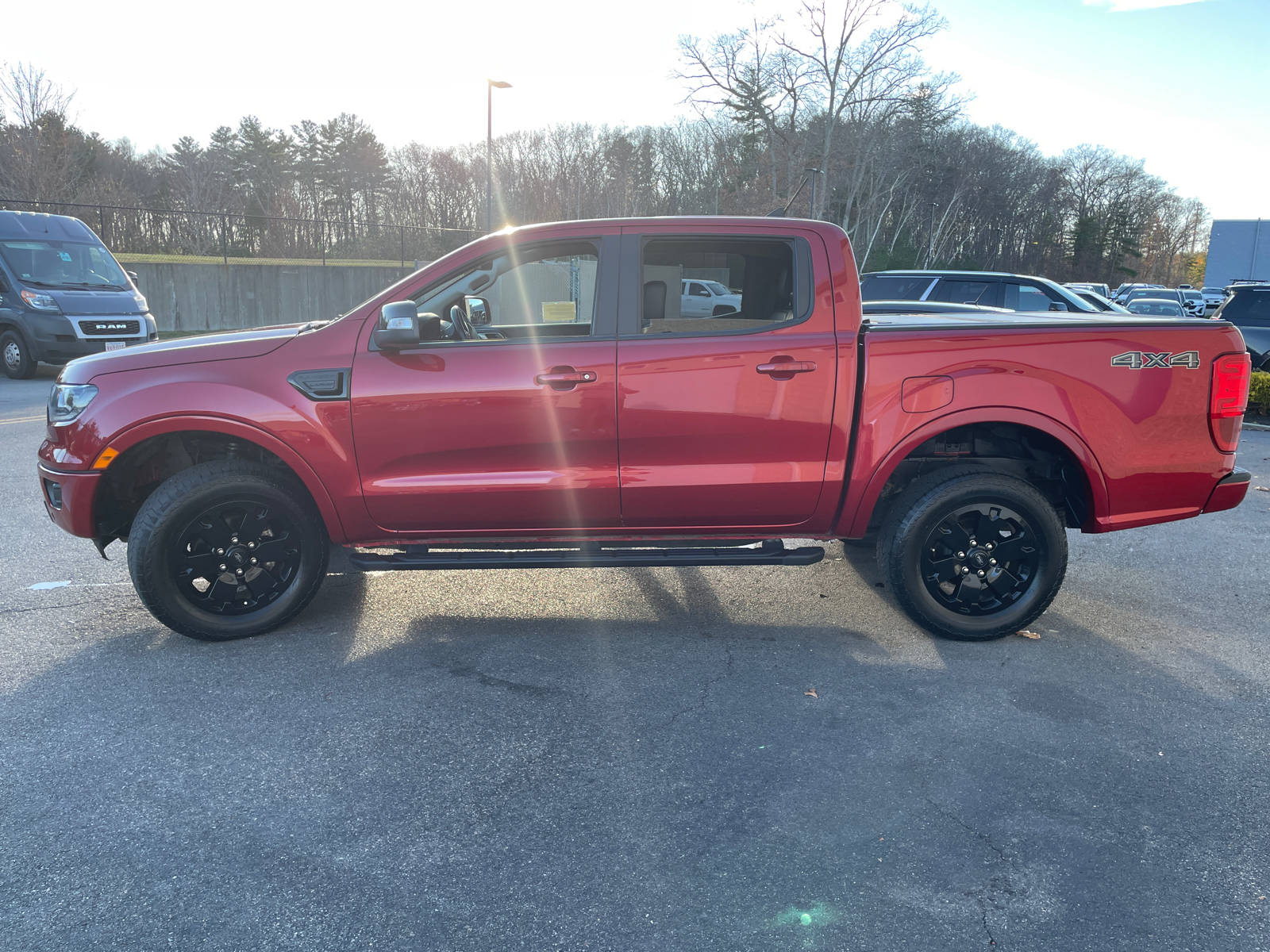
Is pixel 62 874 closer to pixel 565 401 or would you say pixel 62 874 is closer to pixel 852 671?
pixel 565 401

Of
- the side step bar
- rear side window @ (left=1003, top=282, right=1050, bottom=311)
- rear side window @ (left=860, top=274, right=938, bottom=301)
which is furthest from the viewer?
rear side window @ (left=860, top=274, right=938, bottom=301)

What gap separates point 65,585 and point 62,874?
2970 millimetres

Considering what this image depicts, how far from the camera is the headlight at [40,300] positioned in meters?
13.9

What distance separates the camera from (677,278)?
14.2 ft

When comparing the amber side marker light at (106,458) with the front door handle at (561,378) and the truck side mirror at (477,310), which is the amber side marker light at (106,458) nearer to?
the truck side mirror at (477,310)

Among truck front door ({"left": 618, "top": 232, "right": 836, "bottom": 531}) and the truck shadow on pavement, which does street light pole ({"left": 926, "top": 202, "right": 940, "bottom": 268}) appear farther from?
the truck shadow on pavement

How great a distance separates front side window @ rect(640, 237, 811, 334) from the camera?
13.8 ft

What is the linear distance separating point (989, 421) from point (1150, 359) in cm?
79

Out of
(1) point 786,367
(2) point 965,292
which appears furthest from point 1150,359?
(2) point 965,292

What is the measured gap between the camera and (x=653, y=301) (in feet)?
13.8

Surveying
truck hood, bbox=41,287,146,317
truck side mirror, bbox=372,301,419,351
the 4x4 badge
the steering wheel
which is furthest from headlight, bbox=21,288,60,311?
the 4x4 badge

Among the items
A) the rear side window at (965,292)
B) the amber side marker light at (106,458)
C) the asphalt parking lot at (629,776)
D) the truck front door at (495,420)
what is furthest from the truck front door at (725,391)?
the rear side window at (965,292)

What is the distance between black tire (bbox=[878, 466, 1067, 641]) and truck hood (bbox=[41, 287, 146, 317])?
1402 cm

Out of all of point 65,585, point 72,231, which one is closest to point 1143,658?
point 65,585
